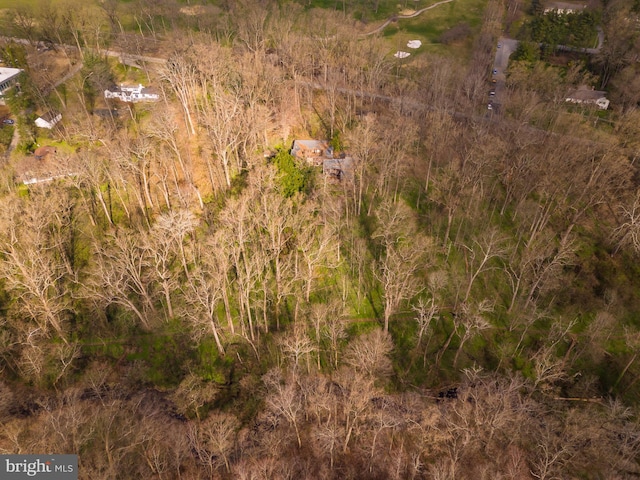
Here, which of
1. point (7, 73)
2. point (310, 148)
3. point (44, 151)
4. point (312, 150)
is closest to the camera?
point (44, 151)

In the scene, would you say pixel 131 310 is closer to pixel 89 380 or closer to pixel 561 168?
pixel 89 380

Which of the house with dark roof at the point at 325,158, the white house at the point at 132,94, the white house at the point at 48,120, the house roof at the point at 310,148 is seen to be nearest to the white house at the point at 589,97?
the house with dark roof at the point at 325,158

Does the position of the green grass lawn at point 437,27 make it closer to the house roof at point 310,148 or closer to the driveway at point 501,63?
the driveway at point 501,63

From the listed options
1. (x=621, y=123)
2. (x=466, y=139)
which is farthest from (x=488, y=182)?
(x=621, y=123)

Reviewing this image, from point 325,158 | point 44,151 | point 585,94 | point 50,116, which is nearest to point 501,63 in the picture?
point 585,94

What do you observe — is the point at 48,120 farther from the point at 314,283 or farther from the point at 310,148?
the point at 314,283

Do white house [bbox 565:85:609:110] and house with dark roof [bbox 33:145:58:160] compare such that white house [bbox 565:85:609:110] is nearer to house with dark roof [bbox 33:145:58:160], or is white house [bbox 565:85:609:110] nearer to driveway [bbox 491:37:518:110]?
driveway [bbox 491:37:518:110]
